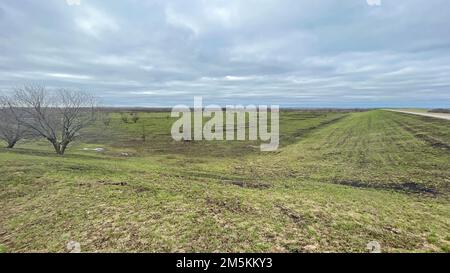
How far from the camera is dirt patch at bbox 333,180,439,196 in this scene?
452 inches

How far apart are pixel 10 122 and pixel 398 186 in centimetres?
3401

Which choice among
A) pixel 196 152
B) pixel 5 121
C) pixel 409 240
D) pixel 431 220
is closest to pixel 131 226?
pixel 409 240

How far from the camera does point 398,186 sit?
12.5m

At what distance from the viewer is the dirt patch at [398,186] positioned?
11.5 m

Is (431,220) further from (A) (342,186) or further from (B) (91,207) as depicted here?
(B) (91,207)

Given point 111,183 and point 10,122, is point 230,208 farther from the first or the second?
point 10,122

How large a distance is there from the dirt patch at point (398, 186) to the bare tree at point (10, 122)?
29.8 meters

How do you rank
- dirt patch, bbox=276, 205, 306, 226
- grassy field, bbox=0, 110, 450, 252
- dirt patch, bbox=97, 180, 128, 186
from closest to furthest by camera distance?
grassy field, bbox=0, 110, 450, 252
dirt patch, bbox=276, 205, 306, 226
dirt patch, bbox=97, 180, 128, 186

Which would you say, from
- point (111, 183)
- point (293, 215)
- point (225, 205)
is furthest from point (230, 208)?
point (111, 183)

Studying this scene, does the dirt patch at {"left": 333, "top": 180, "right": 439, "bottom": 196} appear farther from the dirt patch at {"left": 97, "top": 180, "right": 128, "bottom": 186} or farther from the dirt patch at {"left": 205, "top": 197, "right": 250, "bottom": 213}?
the dirt patch at {"left": 97, "top": 180, "right": 128, "bottom": 186}

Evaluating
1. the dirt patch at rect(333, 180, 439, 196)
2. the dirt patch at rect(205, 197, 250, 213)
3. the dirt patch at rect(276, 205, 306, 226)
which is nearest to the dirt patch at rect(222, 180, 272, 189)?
the dirt patch at rect(205, 197, 250, 213)

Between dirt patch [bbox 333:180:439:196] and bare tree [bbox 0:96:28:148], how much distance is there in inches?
1174

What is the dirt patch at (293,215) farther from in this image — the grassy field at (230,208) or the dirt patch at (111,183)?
the dirt patch at (111,183)

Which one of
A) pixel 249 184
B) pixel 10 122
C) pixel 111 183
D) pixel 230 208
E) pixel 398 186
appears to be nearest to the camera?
pixel 230 208
